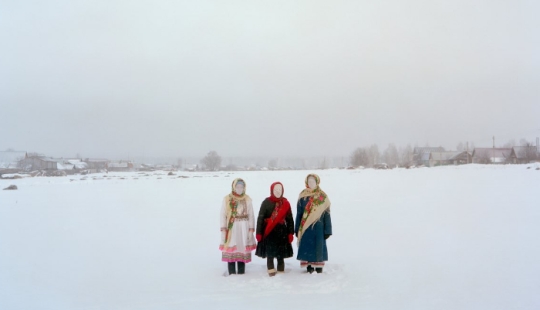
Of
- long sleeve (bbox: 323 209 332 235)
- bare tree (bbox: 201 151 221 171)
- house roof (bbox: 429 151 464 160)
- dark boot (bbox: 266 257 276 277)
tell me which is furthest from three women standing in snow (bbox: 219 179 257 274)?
house roof (bbox: 429 151 464 160)

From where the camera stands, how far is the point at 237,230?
7754 millimetres

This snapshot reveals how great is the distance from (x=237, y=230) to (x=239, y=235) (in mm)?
107

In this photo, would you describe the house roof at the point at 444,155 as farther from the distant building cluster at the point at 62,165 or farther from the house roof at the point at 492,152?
the distant building cluster at the point at 62,165

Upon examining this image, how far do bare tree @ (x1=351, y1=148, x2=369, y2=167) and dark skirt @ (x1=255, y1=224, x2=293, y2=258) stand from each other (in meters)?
68.1

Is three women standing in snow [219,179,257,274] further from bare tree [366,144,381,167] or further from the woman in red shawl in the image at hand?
bare tree [366,144,381,167]

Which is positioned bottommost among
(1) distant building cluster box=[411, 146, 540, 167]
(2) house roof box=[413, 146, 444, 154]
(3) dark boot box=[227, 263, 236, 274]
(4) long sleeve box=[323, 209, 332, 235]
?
(3) dark boot box=[227, 263, 236, 274]

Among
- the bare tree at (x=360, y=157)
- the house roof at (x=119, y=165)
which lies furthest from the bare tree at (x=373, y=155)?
the house roof at (x=119, y=165)

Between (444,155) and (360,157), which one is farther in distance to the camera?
(360,157)

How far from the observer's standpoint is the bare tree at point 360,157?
74931 mm

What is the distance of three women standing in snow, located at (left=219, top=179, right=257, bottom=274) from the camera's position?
25.2 ft

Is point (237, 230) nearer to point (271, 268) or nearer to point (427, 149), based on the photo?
point (271, 268)

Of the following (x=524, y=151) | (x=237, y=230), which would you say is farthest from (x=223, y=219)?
(x=524, y=151)

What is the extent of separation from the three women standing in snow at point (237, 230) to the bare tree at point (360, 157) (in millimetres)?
68124

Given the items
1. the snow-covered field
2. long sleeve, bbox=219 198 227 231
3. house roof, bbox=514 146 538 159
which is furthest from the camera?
house roof, bbox=514 146 538 159
